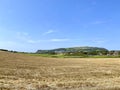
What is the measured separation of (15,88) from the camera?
53.7ft

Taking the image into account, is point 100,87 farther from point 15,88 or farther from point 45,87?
point 15,88

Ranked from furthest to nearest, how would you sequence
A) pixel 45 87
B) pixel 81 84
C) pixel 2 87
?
1. pixel 81 84
2. pixel 45 87
3. pixel 2 87

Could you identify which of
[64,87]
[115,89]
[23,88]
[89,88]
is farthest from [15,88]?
[115,89]

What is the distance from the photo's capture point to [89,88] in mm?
17484

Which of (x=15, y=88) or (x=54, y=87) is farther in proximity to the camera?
(x=54, y=87)

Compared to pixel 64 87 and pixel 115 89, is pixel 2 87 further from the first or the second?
pixel 115 89

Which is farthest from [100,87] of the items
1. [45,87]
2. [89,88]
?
[45,87]

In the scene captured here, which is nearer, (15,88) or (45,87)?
(15,88)

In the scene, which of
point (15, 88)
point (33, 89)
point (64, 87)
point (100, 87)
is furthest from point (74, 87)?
point (15, 88)

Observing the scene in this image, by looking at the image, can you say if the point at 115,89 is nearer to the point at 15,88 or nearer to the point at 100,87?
the point at 100,87

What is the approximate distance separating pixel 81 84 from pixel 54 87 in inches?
106

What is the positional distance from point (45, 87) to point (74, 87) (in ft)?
7.29

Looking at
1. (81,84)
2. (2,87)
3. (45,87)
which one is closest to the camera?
(2,87)

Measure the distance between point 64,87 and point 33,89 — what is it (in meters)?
2.51
